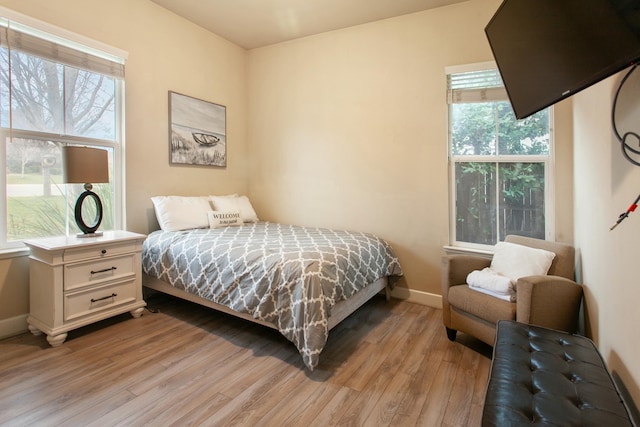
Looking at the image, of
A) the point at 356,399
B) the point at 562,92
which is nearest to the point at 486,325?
the point at 356,399

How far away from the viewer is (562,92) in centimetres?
133

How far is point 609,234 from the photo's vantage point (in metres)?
1.46

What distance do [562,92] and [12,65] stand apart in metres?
3.44

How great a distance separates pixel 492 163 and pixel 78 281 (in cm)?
348

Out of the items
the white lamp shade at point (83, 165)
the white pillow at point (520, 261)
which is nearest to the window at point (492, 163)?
the white pillow at point (520, 261)

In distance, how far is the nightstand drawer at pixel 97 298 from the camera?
2.33 metres

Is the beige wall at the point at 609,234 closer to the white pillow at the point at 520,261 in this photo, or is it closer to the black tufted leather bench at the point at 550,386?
the black tufted leather bench at the point at 550,386

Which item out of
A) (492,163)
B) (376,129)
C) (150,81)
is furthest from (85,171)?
(492,163)

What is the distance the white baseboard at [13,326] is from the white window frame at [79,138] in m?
0.49

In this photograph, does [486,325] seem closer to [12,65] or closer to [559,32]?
[559,32]

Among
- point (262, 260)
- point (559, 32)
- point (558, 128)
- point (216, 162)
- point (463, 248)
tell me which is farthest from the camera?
point (216, 162)

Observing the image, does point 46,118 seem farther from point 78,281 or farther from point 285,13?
point 285,13

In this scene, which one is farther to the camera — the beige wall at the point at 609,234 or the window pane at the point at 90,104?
the window pane at the point at 90,104

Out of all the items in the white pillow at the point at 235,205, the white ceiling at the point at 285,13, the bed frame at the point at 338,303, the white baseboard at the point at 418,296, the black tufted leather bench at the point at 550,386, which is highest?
the white ceiling at the point at 285,13
